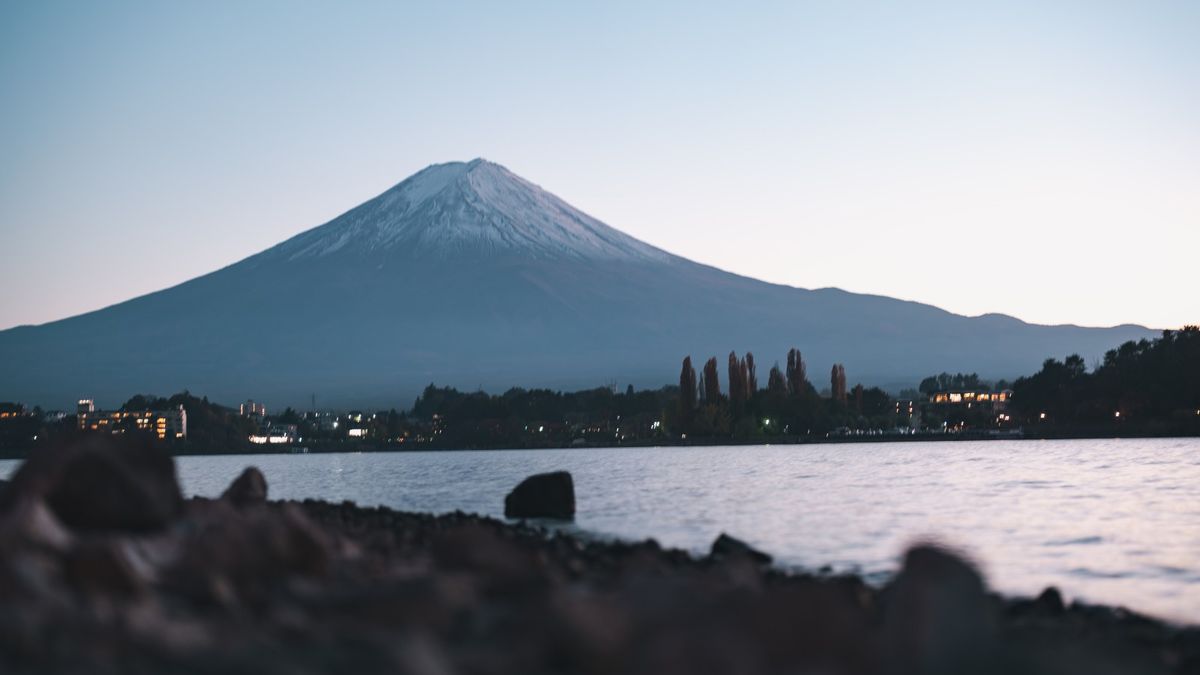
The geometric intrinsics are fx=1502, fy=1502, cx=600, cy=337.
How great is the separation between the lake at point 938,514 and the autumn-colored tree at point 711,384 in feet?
281

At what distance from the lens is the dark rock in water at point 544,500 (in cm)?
3862

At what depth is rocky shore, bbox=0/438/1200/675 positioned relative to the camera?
7.55 m

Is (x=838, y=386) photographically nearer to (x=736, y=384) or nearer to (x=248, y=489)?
(x=736, y=384)

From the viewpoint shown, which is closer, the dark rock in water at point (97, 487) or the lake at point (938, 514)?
the dark rock in water at point (97, 487)

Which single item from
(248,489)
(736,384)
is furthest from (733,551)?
(736,384)

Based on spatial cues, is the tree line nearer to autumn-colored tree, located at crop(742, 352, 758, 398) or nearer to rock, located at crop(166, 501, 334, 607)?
autumn-colored tree, located at crop(742, 352, 758, 398)

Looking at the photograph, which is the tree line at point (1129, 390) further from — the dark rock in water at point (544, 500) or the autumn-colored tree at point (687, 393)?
the dark rock in water at point (544, 500)

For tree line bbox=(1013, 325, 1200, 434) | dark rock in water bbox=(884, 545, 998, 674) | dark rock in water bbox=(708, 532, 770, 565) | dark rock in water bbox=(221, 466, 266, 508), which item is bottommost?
dark rock in water bbox=(708, 532, 770, 565)

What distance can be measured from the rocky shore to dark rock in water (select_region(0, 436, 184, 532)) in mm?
25

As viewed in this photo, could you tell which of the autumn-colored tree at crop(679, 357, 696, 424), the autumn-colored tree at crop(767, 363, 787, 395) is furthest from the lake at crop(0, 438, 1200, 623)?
the autumn-colored tree at crop(767, 363, 787, 395)

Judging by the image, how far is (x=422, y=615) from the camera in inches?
372

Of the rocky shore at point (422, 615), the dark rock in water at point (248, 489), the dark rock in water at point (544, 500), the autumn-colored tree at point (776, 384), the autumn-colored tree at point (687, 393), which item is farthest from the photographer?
the autumn-colored tree at point (776, 384)

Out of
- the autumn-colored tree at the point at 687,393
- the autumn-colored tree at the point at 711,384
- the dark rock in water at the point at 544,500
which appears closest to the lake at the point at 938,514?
the dark rock in water at the point at 544,500

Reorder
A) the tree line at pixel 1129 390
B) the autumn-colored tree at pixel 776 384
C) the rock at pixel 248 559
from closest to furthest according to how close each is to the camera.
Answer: the rock at pixel 248 559 → the tree line at pixel 1129 390 → the autumn-colored tree at pixel 776 384
